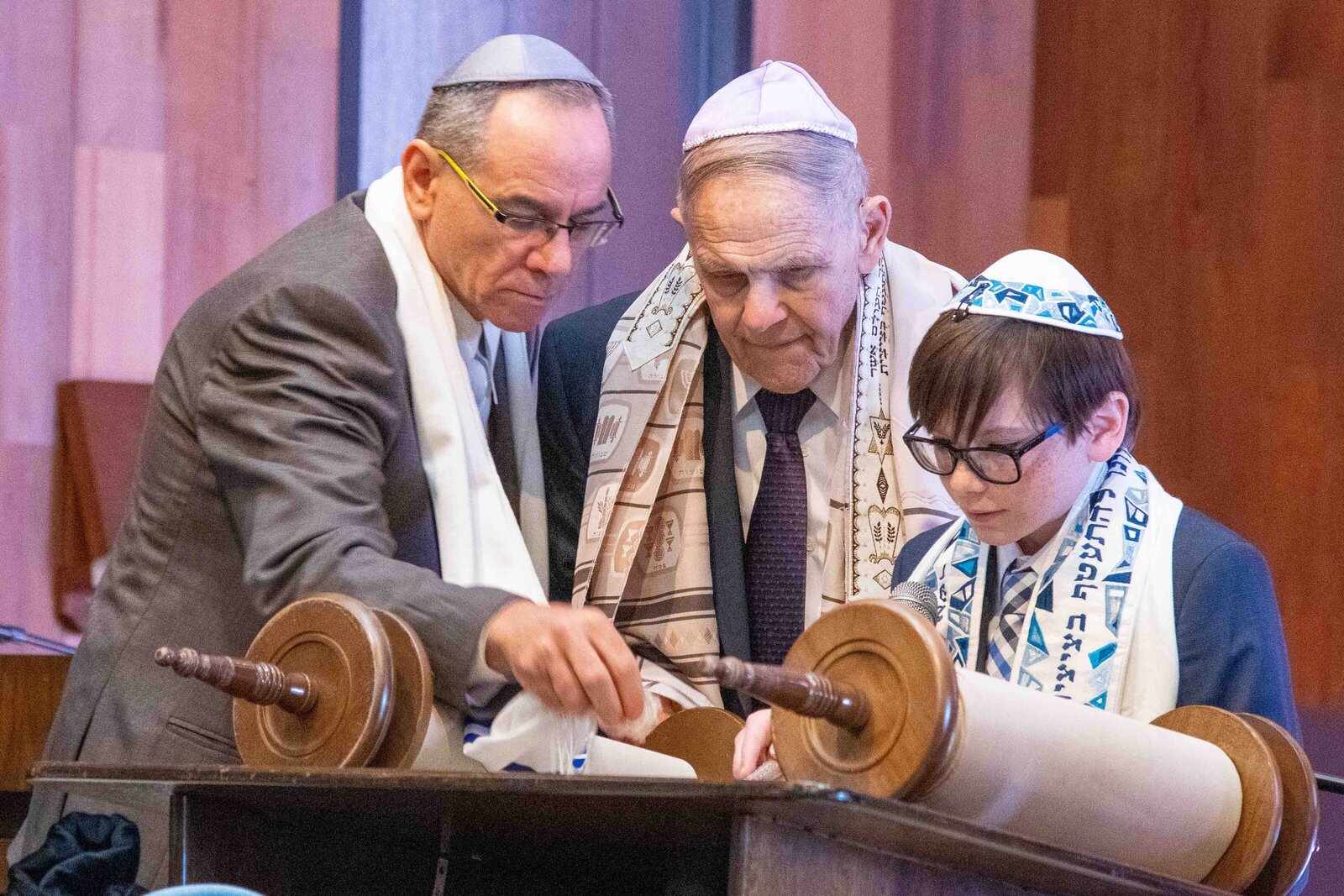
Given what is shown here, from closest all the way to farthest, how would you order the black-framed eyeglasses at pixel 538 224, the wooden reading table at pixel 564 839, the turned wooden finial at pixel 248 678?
the wooden reading table at pixel 564 839, the turned wooden finial at pixel 248 678, the black-framed eyeglasses at pixel 538 224

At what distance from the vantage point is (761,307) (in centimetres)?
239

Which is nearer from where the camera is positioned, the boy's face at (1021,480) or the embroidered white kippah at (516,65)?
the boy's face at (1021,480)

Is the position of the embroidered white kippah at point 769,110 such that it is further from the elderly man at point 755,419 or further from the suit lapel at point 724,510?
the suit lapel at point 724,510

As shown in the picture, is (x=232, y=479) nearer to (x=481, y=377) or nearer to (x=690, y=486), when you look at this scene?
(x=481, y=377)

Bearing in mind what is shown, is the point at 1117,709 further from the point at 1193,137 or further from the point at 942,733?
the point at 1193,137

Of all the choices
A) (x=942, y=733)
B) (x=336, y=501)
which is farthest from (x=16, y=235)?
(x=942, y=733)

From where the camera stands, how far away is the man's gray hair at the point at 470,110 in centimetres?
226

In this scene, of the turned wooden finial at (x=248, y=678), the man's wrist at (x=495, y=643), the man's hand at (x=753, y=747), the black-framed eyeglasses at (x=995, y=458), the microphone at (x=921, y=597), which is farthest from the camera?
the microphone at (x=921, y=597)

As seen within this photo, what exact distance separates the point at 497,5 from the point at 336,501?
3.00 m

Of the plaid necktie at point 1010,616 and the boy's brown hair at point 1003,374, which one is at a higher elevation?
the boy's brown hair at point 1003,374

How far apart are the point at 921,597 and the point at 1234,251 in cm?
204

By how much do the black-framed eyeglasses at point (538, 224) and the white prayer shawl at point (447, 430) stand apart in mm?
105

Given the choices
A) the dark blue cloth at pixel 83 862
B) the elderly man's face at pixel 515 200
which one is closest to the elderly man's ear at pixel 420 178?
the elderly man's face at pixel 515 200

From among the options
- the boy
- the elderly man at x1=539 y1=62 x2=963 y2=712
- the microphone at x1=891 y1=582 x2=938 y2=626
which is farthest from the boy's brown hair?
the elderly man at x1=539 y1=62 x2=963 y2=712
